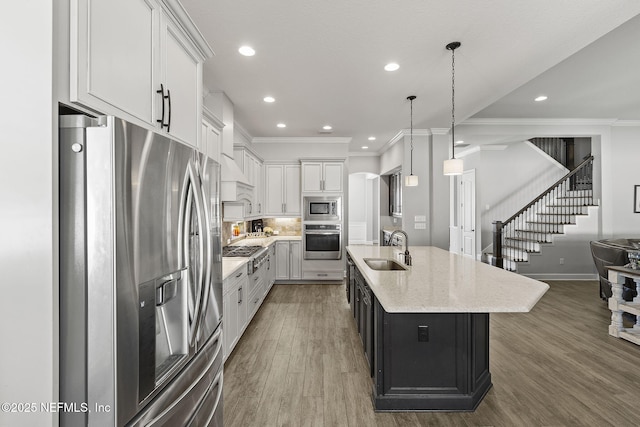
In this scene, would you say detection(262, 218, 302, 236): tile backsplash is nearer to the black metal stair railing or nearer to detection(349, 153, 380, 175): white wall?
detection(349, 153, 380, 175): white wall

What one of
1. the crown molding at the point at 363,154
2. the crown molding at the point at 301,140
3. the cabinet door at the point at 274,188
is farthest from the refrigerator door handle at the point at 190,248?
the crown molding at the point at 363,154

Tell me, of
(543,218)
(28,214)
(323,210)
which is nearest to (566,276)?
(543,218)

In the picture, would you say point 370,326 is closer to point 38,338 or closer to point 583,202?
point 38,338

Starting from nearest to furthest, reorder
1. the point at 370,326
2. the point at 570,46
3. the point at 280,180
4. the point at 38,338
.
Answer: the point at 38,338 < the point at 370,326 < the point at 570,46 < the point at 280,180

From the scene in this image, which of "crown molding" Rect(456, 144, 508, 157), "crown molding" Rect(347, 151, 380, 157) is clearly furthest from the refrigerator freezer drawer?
"crown molding" Rect(456, 144, 508, 157)

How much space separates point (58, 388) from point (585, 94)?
597cm

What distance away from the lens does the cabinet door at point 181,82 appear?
4.95ft

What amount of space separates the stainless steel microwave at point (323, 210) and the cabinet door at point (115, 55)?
4.37 metres

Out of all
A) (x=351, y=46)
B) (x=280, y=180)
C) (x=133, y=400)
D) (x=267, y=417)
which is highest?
(x=351, y=46)

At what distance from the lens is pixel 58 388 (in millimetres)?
912

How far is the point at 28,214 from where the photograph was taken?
859 mm

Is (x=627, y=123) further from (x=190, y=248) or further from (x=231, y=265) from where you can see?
(x=190, y=248)

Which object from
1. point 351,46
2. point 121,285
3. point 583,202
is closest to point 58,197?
point 121,285

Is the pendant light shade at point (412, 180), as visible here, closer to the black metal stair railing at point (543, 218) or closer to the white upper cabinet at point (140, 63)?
the white upper cabinet at point (140, 63)
